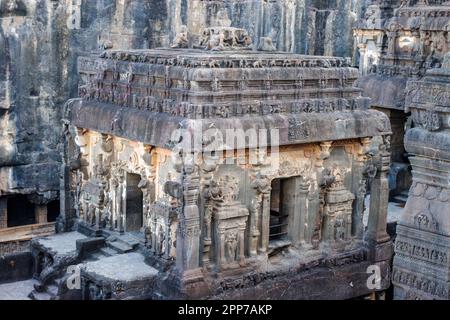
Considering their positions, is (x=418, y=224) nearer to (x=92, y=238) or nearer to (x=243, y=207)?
(x=243, y=207)

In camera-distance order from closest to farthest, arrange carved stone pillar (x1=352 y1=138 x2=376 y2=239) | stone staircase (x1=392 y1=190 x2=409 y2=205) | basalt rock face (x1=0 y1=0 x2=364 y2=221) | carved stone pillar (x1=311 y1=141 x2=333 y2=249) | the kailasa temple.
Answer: the kailasa temple, carved stone pillar (x1=311 y1=141 x2=333 y2=249), carved stone pillar (x1=352 y1=138 x2=376 y2=239), stone staircase (x1=392 y1=190 x2=409 y2=205), basalt rock face (x1=0 y1=0 x2=364 y2=221)

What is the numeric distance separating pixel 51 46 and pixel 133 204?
220 inches

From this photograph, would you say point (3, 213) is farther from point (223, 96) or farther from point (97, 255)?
point (223, 96)

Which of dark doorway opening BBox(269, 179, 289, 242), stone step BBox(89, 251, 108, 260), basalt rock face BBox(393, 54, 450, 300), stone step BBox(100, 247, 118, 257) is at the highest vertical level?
basalt rock face BBox(393, 54, 450, 300)

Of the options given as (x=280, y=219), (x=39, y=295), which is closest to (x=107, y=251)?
(x=39, y=295)

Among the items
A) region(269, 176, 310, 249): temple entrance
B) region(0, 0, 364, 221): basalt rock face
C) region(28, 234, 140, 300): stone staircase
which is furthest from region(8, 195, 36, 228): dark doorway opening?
region(269, 176, 310, 249): temple entrance

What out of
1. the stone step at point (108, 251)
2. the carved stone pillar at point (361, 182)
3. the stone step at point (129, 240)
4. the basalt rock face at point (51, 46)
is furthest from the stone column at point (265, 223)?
the basalt rock face at point (51, 46)

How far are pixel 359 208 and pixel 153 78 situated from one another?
3.70 meters

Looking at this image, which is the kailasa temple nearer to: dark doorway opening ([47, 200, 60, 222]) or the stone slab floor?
the stone slab floor

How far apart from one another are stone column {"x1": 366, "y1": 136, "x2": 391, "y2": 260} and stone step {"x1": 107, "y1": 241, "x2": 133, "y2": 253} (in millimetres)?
3590

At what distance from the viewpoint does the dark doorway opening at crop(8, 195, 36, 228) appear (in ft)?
52.6

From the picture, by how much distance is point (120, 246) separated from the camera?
10742 millimetres

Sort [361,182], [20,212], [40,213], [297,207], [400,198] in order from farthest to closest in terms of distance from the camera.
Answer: [20,212], [40,213], [400,198], [361,182], [297,207]
